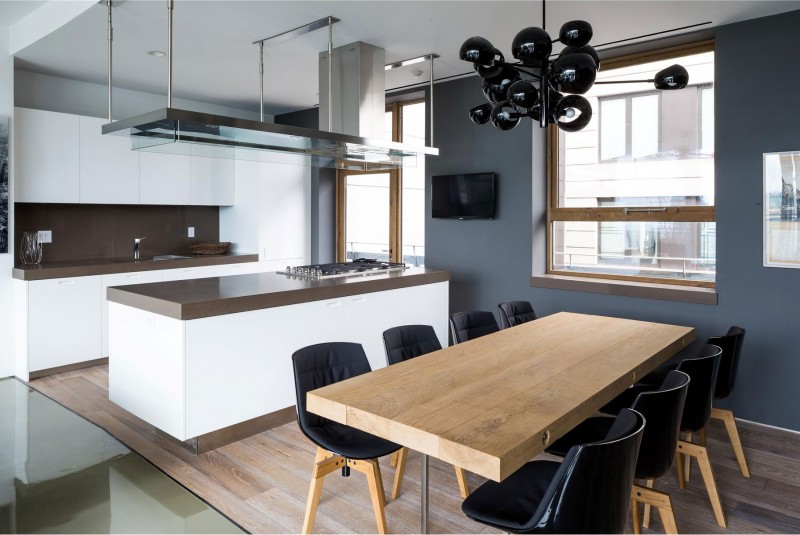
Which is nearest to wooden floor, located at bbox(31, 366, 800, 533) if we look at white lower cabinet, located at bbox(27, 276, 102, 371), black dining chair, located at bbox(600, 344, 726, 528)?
black dining chair, located at bbox(600, 344, 726, 528)

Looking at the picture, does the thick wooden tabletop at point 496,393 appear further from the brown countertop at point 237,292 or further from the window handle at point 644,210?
the window handle at point 644,210

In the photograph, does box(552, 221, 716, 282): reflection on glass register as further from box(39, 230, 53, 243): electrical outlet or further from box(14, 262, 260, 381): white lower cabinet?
box(39, 230, 53, 243): electrical outlet

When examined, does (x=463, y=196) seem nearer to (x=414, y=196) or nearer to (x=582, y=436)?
(x=414, y=196)

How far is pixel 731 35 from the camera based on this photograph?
12.6 ft

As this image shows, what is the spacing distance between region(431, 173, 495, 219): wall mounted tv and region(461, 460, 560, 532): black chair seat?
10.5 feet

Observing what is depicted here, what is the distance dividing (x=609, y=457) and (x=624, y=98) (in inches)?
146

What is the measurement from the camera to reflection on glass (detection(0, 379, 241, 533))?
2625 millimetres

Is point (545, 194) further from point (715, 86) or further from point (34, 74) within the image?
point (34, 74)

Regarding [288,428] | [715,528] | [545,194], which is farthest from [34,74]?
[715,528]

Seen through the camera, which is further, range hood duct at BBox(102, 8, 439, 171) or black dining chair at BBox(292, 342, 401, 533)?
range hood duct at BBox(102, 8, 439, 171)

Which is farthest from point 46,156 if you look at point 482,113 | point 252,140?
point 482,113

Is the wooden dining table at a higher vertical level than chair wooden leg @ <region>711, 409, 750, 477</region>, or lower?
higher

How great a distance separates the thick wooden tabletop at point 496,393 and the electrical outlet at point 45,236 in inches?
172

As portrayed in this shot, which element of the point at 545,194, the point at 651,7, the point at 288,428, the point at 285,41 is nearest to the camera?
the point at 651,7
